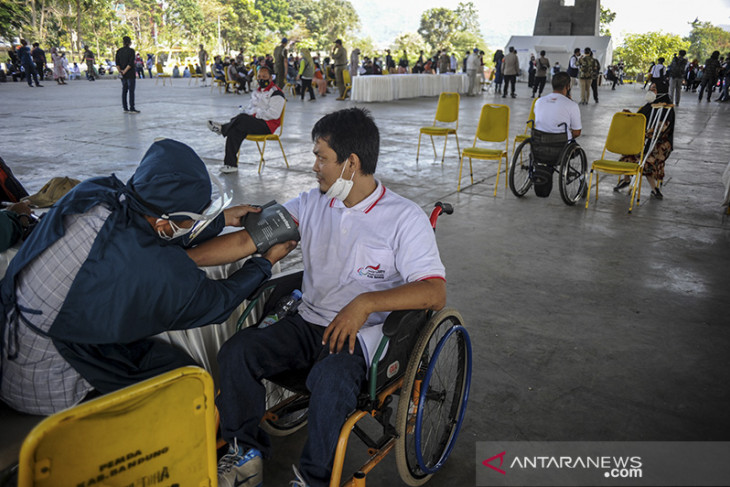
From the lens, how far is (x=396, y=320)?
5.32 ft

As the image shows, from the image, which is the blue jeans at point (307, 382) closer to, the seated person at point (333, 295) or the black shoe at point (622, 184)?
the seated person at point (333, 295)

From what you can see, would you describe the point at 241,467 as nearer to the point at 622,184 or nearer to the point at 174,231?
the point at 174,231

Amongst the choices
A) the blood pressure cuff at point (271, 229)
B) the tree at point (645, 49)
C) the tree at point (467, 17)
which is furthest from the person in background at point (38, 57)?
the tree at point (467, 17)

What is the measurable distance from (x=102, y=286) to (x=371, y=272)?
794 mm

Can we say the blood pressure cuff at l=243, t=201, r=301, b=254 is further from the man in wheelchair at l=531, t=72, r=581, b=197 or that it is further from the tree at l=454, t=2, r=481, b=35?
the tree at l=454, t=2, r=481, b=35

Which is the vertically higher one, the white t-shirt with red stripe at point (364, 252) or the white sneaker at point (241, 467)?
the white t-shirt with red stripe at point (364, 252)

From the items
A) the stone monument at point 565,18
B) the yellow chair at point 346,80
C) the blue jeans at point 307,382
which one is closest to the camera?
the blue jeans at point 307,382

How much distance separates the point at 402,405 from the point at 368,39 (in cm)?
6308

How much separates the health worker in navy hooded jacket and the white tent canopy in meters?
32.5

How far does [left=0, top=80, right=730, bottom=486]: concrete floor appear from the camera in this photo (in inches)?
92.1

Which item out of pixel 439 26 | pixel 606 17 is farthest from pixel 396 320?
pixel 439 26

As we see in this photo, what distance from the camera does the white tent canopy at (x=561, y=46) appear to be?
106 ft

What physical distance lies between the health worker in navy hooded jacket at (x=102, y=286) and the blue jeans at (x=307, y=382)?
218 millimetres

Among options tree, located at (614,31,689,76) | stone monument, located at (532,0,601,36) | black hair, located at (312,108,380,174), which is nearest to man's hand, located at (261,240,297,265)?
black hair, located at (312,108,380,174)
